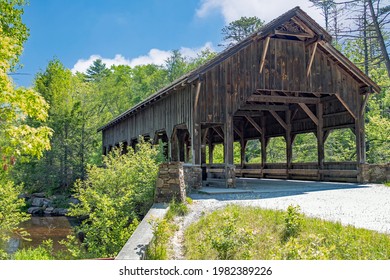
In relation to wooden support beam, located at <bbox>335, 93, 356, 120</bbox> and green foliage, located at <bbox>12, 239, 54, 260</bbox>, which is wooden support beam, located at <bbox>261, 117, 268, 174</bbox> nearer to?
wooden support beam, located at <bbox>335, 93, 356, 120</bbox>

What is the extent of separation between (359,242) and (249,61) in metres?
9.82

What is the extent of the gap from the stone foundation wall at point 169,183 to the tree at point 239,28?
1294 inches

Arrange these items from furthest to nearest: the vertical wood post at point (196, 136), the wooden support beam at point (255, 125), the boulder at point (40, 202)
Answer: the boulder at point (40, 202), the wooden support beam at point (255, 125), the vertical wood post at point (196, 136)

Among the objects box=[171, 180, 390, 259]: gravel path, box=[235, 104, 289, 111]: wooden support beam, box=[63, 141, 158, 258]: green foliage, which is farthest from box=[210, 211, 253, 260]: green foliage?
box=[235, 104, 289, 111]: wooden support beam

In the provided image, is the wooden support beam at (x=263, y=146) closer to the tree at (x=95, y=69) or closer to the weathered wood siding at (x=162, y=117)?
the weathered wood siding at (x=162, y=117)

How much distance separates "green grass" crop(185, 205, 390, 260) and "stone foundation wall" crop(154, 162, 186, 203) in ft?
6.17

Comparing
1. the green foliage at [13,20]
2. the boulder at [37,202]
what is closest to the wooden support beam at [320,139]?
the green foliage at [13,20]

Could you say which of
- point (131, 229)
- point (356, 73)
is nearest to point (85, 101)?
point (356, 73)

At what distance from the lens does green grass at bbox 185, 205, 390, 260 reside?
5.37m

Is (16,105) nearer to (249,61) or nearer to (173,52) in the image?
(249,61)

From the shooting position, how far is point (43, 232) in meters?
16.8

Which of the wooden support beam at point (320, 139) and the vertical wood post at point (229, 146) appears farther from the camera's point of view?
the wooden support beam at point (320, 139)

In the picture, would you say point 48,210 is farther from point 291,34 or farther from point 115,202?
point 291,34

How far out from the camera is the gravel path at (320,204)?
289 inches
